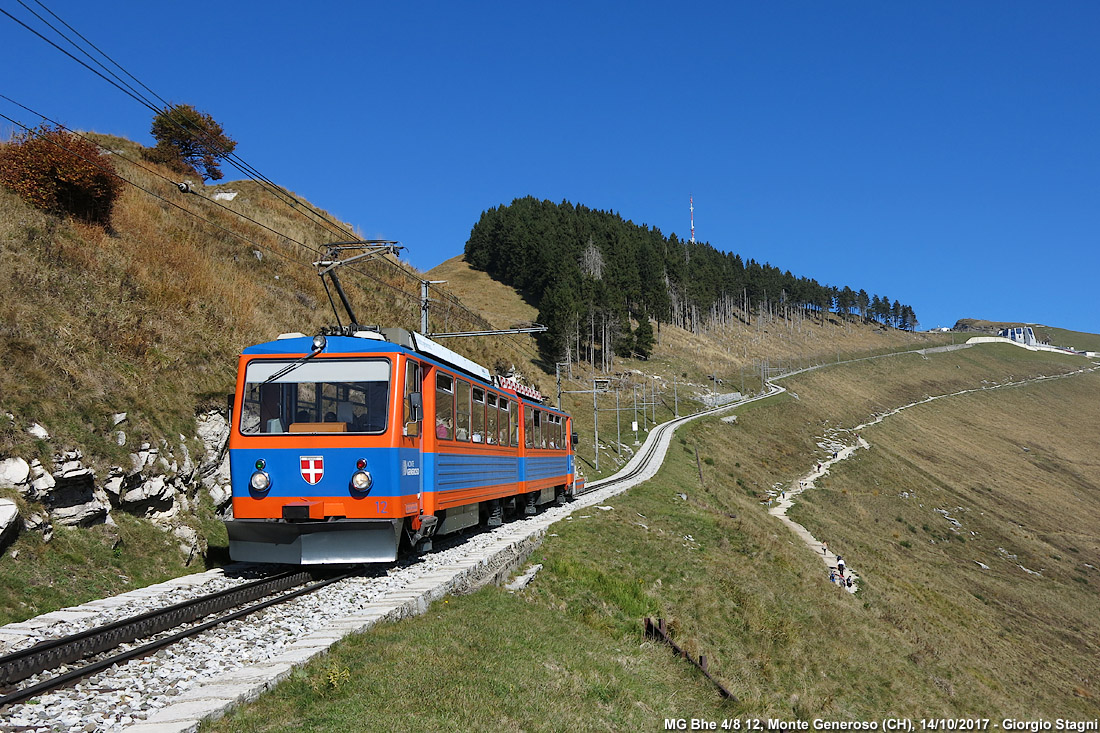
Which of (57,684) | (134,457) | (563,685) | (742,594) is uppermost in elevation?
(134,457)

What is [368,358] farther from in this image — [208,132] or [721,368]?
[721,368]

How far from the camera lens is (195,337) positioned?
55.8ft

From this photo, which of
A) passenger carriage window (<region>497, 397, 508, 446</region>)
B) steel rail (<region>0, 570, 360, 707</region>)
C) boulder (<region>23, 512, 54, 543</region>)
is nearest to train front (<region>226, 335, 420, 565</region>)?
steel rail (<region>0, 570, 360, 707</region>)

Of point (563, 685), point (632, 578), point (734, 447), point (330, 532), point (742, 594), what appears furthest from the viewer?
point (734, 447)

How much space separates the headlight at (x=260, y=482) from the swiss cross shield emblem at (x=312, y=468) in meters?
0.53

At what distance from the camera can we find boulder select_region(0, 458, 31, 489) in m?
10.3

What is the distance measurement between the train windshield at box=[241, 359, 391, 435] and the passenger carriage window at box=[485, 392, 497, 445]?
5248 mm

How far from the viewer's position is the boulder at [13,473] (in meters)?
10.3

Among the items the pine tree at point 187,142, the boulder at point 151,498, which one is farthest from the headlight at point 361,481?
the pine tree at point 187,142

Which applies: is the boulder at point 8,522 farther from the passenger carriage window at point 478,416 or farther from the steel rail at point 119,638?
the passenger carriage window at point 478,416

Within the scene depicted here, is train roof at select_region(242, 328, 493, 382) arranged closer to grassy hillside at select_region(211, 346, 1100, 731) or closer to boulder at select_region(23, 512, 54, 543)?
boulder at select_region(23, 512, 54, 543)

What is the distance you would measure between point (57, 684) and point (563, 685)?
4.97 meters

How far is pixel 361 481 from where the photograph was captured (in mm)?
11531

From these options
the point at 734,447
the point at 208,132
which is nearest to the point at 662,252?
the point at 734,447
